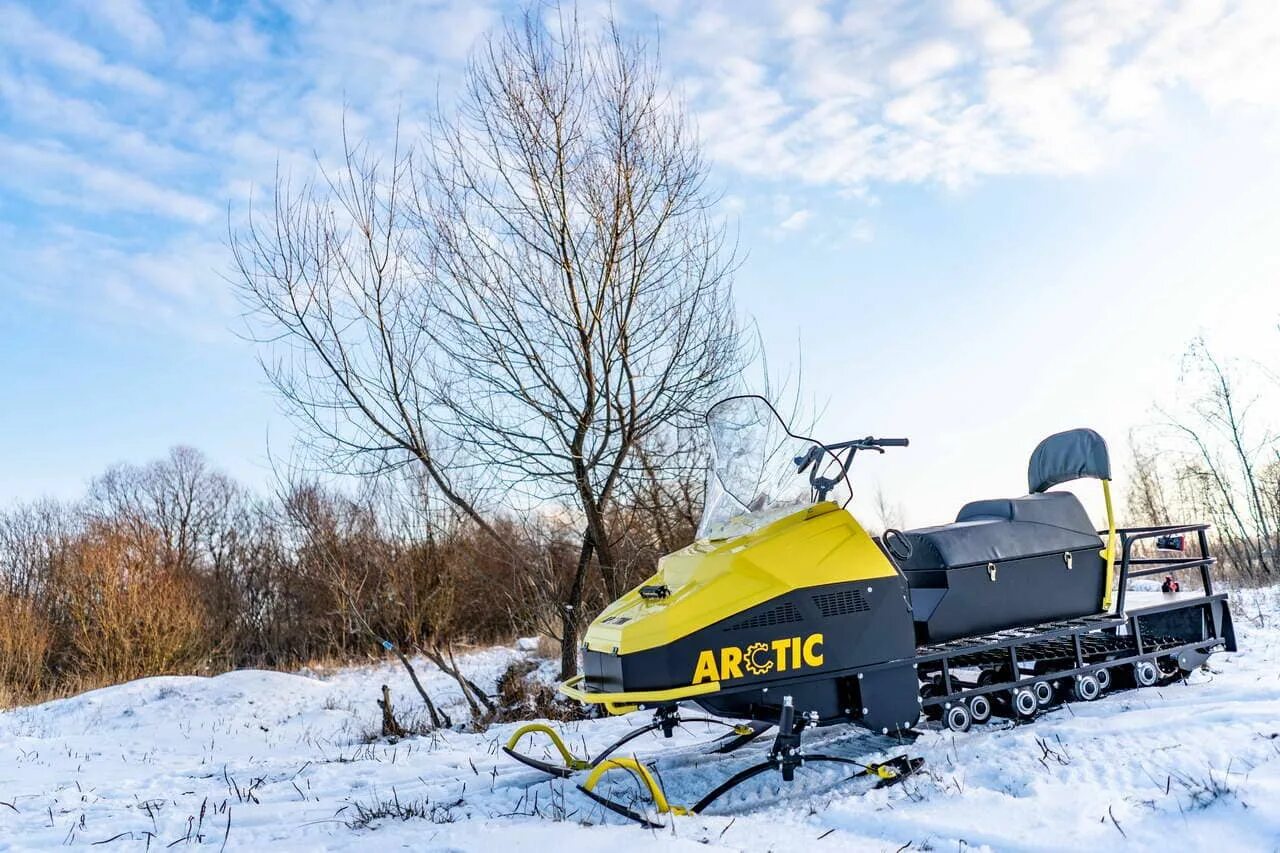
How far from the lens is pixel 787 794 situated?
3902 mm

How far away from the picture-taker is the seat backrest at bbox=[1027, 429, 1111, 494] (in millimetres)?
5145

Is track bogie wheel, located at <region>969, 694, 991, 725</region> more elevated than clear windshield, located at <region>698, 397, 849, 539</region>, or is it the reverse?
clear windshield, located at <region>698, 397, 849, 539</region>

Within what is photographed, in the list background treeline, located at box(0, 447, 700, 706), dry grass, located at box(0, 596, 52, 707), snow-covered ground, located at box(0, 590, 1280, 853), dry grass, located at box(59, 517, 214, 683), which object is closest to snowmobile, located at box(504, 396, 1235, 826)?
snow-covered ground, located at box(0, 590, 1280, 853)

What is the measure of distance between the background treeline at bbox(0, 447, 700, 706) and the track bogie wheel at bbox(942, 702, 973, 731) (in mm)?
4919

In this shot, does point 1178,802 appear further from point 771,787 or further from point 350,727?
point 350,727

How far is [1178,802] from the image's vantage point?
9.85ft

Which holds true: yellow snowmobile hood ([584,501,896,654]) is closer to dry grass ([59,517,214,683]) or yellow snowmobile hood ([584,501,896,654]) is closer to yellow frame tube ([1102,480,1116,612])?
yellow frame tube ([1102,480,1116,612])

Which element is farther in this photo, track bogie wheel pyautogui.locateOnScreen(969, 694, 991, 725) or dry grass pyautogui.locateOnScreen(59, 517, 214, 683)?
dry grass pyautogui.locateOnScreen(59, 517, 214, 683)

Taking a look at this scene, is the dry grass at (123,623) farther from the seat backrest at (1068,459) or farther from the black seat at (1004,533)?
the seat backrest at (1068,459)

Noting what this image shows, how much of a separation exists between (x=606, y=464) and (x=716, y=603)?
475cm

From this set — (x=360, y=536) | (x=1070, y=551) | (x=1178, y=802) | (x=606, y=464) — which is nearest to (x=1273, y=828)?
(x=1178, y=802)

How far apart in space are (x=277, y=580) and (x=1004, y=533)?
89.9 ft

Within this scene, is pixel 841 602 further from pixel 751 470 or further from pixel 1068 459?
pixel 1068 459

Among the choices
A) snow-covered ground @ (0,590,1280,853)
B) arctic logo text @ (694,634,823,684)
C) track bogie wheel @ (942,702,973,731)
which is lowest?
snow-covered ground @ (0,590,1280,853)
